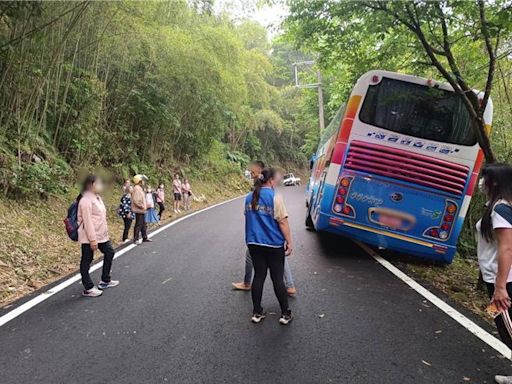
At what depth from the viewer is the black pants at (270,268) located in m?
4.21

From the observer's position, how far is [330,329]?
411cm

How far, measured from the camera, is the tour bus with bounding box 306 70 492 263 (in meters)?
6.43

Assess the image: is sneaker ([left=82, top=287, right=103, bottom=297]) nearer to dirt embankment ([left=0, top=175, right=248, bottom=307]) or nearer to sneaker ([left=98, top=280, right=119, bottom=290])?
sneaker ([left=98, top=280, right=119, bottom=290])

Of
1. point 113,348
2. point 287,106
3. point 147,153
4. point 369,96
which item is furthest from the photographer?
point 287,106

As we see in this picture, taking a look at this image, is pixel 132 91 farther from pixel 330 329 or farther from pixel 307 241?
pixel 330 329

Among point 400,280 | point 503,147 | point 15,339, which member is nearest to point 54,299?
point 15,339

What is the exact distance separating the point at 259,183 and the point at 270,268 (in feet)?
2.83

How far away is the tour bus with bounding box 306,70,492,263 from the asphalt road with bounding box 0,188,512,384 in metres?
0.97

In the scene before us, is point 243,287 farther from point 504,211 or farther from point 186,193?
point 186,193

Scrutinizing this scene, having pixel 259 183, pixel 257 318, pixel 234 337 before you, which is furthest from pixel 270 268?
pixel 259 183

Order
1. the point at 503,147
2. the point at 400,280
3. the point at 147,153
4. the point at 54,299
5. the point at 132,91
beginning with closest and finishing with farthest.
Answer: the point at 54,299 < the point at 400,280 < the point at 503,147 < the point at 132,91 < the point at 147,153

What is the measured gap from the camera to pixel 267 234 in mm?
4133

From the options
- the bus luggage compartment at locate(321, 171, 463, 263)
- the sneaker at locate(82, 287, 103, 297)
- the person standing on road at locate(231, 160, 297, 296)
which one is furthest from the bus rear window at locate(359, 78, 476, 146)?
the sneaker at locate(82, 287, 103, 297)

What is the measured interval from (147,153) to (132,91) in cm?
410
